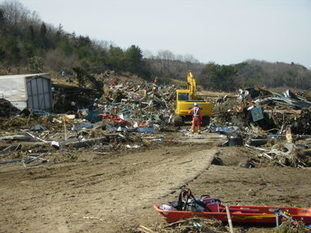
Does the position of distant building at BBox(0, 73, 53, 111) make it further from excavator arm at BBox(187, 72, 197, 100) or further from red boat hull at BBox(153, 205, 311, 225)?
red boat hull at BBox(153, 205, 311, 225)

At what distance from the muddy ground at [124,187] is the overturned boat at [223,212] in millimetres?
225

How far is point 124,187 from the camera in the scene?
29.7 ft

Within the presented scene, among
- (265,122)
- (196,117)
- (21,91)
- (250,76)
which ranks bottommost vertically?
(265,122)

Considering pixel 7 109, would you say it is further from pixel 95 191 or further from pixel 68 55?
pixel 68 55

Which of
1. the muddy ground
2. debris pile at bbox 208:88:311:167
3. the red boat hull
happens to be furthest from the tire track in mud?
debris pile at bbox 208:88:311:167

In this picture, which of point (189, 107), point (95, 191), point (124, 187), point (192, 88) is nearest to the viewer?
point (95, 191)

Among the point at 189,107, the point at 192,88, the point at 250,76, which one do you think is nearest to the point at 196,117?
the point at 189,107

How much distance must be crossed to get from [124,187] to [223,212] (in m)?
2.82

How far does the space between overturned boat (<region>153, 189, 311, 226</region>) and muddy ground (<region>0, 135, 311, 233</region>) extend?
0.74 ft

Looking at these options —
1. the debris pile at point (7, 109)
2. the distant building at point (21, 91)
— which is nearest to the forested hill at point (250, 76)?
the distant building at point (21, 91)

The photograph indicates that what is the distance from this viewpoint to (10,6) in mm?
66312

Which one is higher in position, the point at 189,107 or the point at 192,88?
the point at 192,88

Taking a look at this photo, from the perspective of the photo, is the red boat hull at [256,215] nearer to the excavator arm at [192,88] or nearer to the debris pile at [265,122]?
the debris pile at [265,122]

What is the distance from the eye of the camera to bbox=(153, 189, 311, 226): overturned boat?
259 inches
